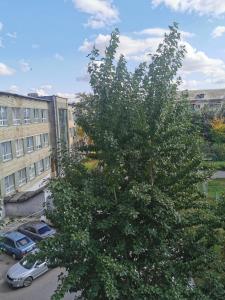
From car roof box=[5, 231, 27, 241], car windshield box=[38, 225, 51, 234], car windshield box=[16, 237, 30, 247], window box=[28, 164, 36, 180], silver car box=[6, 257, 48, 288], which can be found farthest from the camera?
window box=[28, 164, 36, 180]

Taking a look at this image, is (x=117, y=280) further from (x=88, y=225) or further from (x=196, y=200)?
(x=196, y=200)

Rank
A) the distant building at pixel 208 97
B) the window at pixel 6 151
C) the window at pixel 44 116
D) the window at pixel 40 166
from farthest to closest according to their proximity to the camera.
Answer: the distant building at pixel 208 97 → the window at pixel 44 116 → the window at pixel 40 166 → the window at pixel 6 151

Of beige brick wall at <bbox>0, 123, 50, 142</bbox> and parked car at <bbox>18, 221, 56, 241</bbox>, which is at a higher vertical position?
beige brick wall at <bbox>0, 123, 50, 142</bbox>

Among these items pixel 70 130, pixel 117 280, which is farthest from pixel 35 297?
pixel 70 130

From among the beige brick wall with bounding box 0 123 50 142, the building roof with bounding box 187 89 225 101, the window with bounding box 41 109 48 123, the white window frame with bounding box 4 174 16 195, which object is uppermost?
the building roof with bounding box 187 89 225 101

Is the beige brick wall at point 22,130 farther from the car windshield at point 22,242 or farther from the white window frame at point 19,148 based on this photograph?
the car windshield at point 22,242

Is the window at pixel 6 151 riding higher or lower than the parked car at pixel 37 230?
higher

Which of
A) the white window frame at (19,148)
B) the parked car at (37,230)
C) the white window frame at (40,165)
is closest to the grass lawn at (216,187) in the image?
the parked car at (37,230)

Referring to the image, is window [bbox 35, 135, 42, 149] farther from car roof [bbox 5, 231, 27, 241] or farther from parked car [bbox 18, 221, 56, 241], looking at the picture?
car roof [bbox 5, 231, 27, 241]

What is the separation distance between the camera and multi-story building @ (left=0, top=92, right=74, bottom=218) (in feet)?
102

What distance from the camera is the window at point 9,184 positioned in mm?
A: 31381

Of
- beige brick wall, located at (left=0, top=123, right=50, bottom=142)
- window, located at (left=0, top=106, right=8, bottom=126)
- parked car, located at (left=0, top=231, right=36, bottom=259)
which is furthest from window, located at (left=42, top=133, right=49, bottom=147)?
parked car, located at (left=0, top=231, right=36, bottom=259)

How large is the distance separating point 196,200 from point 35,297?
11497mm

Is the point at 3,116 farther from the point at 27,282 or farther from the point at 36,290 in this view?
the point at 36,290
